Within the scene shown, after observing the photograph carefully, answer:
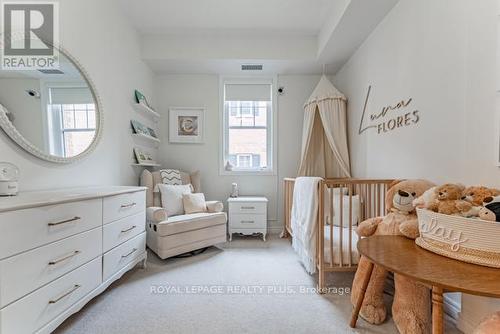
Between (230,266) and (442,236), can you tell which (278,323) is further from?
(442,236)

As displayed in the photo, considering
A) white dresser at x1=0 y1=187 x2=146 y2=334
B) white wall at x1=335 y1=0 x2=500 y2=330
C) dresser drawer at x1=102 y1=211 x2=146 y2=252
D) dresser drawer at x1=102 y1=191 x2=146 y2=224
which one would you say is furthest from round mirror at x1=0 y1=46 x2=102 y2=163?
white wall at x1=335 y1=0 x2=500 y2=330

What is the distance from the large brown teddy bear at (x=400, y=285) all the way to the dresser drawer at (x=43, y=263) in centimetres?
174

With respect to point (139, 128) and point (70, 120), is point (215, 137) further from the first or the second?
point (70, 120)

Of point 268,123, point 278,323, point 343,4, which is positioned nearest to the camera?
point 278,323

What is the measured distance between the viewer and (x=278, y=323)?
1474 millimetres

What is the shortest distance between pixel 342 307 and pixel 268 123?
2608mm

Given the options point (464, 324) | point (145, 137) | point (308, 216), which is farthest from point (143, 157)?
point (464, 324)

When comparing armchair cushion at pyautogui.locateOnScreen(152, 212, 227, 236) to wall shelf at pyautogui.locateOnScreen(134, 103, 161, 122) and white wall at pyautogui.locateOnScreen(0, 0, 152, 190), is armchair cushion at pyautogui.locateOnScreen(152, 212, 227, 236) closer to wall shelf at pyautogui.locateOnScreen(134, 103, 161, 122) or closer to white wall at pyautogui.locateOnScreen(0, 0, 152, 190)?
white wall at pyautogui.locateOnScreen(0, 0, 152, 190)

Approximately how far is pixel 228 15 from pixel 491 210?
284 centimetres

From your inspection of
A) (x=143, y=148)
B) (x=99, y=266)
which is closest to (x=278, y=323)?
(x=99, y=266)

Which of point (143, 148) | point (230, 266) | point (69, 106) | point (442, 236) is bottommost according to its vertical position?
point (230, 266)

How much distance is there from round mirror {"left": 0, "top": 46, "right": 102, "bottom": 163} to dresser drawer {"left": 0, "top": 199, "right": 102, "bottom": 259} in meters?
0.52

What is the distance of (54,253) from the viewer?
4.01ft

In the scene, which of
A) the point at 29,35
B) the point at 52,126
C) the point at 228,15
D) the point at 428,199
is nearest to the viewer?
the point at 428,199
